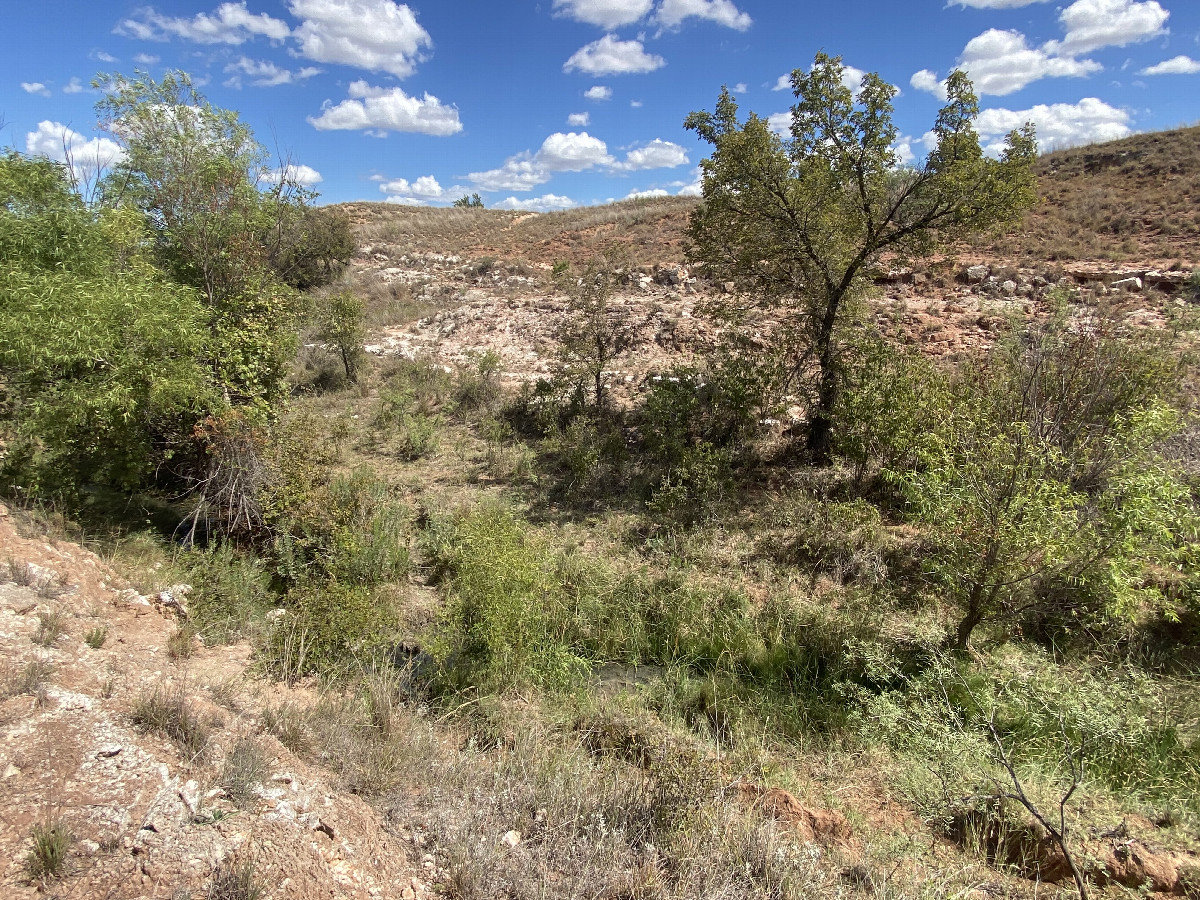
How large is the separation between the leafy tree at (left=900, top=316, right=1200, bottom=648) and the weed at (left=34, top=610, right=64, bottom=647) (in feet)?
22.3

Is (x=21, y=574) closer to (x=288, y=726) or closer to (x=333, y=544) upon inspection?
(x=333, y=544)

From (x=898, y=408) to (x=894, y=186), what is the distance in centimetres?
372

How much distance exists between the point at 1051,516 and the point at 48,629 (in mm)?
7557

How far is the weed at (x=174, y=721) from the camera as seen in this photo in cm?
341

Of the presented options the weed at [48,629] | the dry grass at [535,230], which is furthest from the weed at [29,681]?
the dry grass at [535,230]

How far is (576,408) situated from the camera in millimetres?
10984

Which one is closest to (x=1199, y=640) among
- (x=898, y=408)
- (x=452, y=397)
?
(x=898, y=408)

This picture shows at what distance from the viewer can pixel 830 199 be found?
804 cm

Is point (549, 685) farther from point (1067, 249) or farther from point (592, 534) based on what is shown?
point (1067, 249)

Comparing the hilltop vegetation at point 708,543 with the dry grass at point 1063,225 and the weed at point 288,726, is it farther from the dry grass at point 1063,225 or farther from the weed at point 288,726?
the dry grass at point 1063,225

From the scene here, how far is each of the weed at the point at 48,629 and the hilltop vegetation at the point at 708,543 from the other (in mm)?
1084

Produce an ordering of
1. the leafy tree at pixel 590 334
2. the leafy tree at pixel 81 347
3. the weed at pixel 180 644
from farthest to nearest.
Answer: the leafy tree at pixel 590 334, the leafy tree at pixel 81 347, the weed at pixel 180 644

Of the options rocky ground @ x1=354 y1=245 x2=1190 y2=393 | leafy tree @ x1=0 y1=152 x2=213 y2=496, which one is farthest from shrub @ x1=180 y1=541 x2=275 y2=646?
rocky ground @ x1=354 y1=245 x2=1190 y2=393

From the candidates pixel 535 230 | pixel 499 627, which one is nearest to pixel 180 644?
pixel 499 627
